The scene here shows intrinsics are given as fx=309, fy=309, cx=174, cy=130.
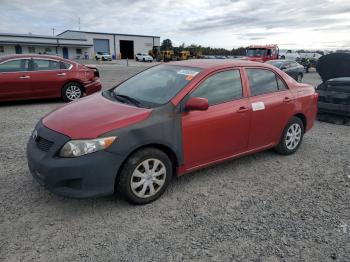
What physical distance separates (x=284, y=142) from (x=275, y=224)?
2130 mm

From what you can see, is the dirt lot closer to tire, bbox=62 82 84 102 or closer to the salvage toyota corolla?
the salvage toyota corolla

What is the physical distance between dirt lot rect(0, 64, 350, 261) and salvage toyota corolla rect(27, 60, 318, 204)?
12.3 inches

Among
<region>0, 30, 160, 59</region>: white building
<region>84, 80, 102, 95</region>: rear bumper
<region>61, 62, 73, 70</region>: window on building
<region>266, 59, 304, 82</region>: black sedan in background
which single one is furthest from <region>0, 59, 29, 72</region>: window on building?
<region>0, 30, 160, 59</region>: white building

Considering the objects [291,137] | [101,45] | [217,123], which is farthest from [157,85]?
[101,45]

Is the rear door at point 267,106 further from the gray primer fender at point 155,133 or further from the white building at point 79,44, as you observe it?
the white building at point 79,44

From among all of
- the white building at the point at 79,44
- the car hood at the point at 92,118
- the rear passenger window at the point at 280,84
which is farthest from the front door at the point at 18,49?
the rear passenger window at the point at 280,84

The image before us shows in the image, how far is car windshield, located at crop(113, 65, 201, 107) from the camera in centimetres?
378

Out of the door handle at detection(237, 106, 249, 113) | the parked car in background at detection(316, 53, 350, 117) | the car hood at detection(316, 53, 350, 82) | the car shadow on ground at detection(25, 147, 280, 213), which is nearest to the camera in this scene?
the car shadow on ground at detection(25, 147, 280, 213)

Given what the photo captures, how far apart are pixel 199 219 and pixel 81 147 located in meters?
1.44

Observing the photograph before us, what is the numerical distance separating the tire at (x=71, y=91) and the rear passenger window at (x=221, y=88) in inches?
254

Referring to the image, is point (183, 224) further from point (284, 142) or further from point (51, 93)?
point (51, 93)

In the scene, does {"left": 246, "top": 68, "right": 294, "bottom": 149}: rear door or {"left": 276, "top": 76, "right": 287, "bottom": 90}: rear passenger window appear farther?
{"left": 276, "top": 76, "right": 287, "bottom": 90}: rear passenger window

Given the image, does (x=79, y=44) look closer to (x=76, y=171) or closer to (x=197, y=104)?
(x=197, y=104)

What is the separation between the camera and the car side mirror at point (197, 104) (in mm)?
3525
